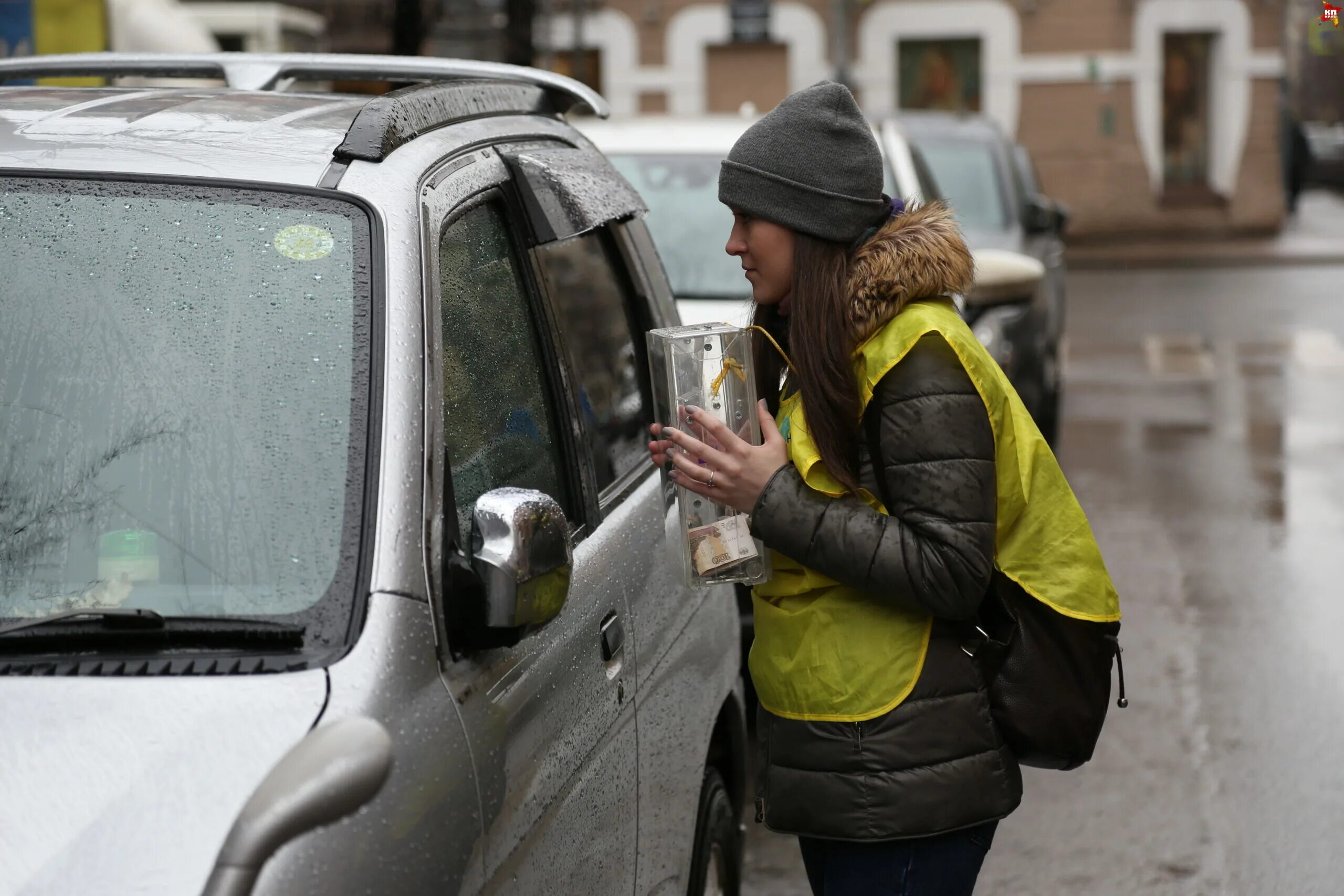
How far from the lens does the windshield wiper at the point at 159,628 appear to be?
2055 mm

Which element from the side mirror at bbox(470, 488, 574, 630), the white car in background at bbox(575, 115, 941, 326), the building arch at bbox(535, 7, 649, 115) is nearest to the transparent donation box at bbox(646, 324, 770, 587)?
the side mirror at bbox(470, 488, 574, 630)

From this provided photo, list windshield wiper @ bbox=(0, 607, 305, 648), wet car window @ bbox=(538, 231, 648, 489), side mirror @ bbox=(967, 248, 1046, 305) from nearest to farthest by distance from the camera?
1. windshield wiper @ bbox=(0, 607, 305, 648)
2. wet car window @ bbox=(538, 231, 648, 489)
3. side mirror @ bbox=(967, 248, 1046, 305)

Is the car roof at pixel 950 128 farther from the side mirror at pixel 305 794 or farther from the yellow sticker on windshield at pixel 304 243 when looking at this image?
the side mirror at pixel 305 794

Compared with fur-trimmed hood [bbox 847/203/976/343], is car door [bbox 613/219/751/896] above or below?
below

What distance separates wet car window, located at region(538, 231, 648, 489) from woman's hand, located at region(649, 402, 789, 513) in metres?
0.53

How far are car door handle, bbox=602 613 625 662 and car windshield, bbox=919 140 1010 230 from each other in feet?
28.0

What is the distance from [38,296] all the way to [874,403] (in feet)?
3.74

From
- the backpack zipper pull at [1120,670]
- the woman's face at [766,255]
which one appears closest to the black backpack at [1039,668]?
the backpack zipper pull at [1120,670]

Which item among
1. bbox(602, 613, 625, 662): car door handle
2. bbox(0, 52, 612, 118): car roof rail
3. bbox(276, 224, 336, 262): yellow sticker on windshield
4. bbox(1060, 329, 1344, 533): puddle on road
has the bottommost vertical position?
bbox(1060, 329, 1344, 533): puddle on road

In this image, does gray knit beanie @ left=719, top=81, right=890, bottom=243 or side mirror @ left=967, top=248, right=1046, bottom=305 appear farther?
side mirror @ left=967, top=248, right=1046, bottom=305

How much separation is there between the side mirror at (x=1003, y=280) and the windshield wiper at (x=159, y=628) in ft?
22.6

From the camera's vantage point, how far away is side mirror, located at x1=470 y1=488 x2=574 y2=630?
2.14m

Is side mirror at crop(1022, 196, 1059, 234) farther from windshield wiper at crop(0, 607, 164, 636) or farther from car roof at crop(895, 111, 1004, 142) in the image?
windshield wiper at crop(0, 607, 164, 636)

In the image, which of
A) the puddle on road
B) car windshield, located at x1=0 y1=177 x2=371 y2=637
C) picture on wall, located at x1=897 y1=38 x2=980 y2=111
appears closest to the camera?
car windshield, located at x1=0 y1=177 x2=371 y2=637
